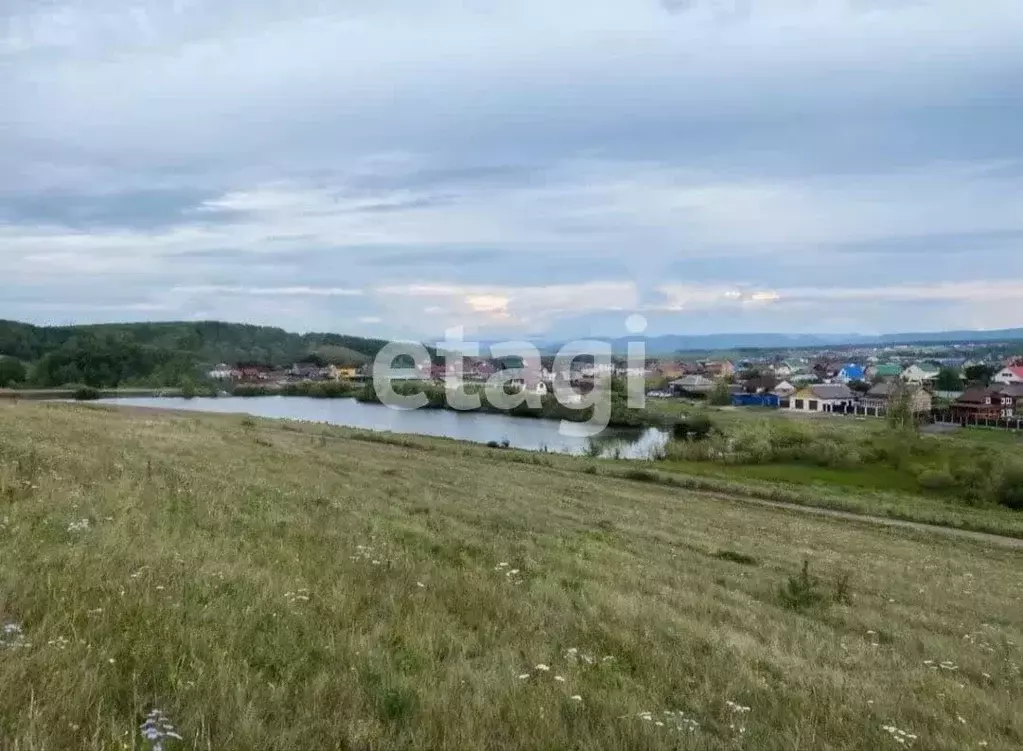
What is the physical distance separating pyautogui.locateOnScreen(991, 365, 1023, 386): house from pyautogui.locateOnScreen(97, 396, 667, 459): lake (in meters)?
45.0

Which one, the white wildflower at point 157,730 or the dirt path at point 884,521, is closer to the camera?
the white wildflower at point 157,730

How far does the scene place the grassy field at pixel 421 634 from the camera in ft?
11.6

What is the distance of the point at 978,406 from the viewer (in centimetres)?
7169

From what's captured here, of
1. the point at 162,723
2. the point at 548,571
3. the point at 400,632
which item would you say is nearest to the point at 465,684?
the point at 400,632

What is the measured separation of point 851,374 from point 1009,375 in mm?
30040

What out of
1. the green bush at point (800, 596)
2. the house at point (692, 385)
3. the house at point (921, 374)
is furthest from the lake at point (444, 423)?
the house at point (921, 374)

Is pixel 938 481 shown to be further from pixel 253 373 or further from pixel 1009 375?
pixel 253 373

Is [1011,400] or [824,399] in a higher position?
[1011,400]

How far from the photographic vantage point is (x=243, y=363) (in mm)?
117125

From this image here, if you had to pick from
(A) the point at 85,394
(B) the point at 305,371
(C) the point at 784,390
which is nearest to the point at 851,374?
(C) the point at 784,390

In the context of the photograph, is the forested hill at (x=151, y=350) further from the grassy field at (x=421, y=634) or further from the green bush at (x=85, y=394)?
the grassy field at (x=421, y=634)

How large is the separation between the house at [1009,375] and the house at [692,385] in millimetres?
33373

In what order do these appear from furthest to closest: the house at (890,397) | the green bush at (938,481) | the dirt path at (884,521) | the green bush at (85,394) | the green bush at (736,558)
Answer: the house at (890,397) < the green bush at (85,394) < the green bush at (938,481) < the dirt path at (884,521) < the green bush at (736,558)

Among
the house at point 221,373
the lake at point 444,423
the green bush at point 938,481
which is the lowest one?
the green bush at point 938,481
